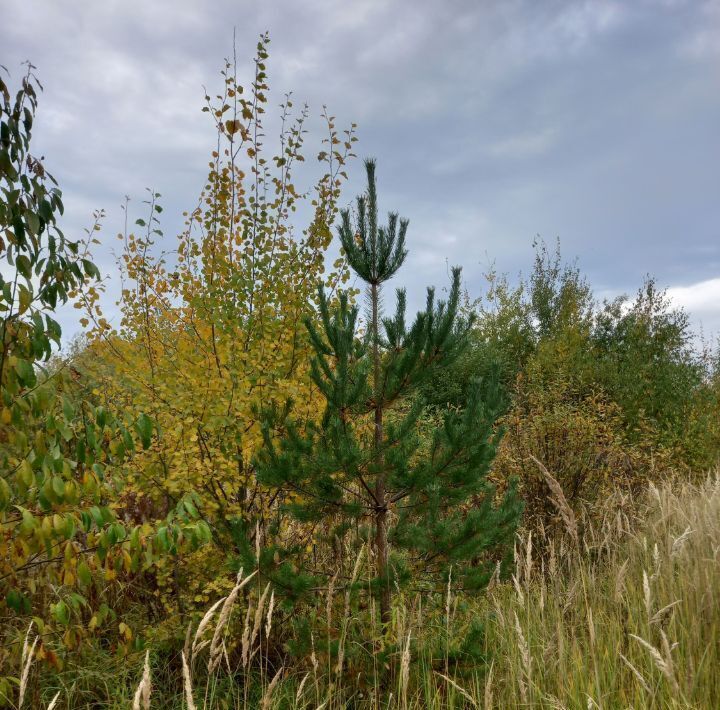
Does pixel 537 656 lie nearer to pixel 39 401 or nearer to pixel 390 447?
pixel 390 447

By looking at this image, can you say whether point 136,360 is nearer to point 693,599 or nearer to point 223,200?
point 223,200

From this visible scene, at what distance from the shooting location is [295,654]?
3840mm

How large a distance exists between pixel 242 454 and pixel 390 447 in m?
1.31

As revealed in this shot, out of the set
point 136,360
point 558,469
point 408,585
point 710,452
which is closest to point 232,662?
point 408,585

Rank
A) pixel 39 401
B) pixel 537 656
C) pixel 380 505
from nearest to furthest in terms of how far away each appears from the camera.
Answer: pixel 39 401
pixel 537 656
pixel 380 505

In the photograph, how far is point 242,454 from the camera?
455 centimetres

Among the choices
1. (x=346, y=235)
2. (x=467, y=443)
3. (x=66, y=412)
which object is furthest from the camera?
(x=346, y=235)

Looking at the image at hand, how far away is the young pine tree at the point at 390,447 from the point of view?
3707mm

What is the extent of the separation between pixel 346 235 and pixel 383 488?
1.57m

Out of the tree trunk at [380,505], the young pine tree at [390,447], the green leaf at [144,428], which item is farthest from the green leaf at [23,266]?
the tree trunk at [380,505]

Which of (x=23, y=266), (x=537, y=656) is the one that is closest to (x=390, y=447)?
(x=537, y=656)

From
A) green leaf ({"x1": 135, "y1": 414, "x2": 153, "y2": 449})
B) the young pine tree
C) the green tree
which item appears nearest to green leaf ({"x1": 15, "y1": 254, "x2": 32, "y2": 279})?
the green tree

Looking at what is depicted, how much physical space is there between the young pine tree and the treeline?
0.04ft

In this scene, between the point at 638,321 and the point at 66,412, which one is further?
the point at 638,321
